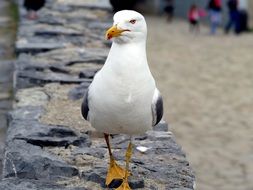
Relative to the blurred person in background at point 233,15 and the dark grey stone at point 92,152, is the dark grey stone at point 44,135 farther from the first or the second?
the blurred person in background at point 233,15

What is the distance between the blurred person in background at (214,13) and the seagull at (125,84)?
1778cm

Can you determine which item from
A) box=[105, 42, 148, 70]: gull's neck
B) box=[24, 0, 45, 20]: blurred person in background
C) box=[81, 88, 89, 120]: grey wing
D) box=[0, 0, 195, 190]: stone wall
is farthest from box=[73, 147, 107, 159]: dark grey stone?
box=[24, 0, 45, 20]: blurred person in background

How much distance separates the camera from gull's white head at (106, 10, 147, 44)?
380 cm

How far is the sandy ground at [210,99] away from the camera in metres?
9.26

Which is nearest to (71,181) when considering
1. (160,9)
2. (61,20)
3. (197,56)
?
(61,20)

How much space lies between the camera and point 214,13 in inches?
859

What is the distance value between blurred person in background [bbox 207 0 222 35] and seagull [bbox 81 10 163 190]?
700 inches

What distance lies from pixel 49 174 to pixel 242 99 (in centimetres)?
887

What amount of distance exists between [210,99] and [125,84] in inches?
357

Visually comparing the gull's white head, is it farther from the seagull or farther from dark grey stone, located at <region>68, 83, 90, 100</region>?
dark grey stone, located at <region>68, 83, 90, 100</region>

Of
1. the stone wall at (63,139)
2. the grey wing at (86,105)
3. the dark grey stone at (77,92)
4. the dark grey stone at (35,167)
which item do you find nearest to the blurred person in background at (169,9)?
the stone wall at (63,139)

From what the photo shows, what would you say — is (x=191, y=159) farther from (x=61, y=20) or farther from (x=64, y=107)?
(x=64, y=107)

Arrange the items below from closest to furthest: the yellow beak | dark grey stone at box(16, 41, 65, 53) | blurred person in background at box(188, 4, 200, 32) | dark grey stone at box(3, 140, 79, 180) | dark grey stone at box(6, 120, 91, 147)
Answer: the yellow beak, dark grey stone at box(3, 140, 79, 180), dark grey stone at box(6, 120, 91, 147), dark grey stone at box(16, 41, 65, 53), blurred person in background at box(188, 4, 200, 32)

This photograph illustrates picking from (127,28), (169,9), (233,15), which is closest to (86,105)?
(127,28)
